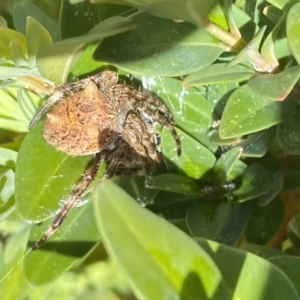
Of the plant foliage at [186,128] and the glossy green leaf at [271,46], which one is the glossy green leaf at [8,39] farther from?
the glossy green leaf at [271,46]

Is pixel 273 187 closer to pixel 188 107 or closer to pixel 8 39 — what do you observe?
pixel 188 107

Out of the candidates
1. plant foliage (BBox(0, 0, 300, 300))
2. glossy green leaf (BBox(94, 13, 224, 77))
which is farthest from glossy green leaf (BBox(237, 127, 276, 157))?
glossy green leaf (BBox(94, 13, 224, 77))

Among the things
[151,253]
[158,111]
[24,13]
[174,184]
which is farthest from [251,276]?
[24,13]

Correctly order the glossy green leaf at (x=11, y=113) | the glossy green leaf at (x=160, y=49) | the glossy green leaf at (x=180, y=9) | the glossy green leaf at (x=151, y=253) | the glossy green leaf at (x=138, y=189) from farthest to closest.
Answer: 1. the glossy green leaf at (x=11, y=113)
2. the glossy green leaf at (x=138, y=189)
3. the glossy green leaf at (x=160, y=49)
4. the glossy green leaf at (x=180, y=9)
5. the glossy green leaf at (x=151, y=253)

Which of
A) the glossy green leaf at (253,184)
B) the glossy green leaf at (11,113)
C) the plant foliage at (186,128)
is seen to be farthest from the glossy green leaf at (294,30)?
the glossy green leaf at (11,113)

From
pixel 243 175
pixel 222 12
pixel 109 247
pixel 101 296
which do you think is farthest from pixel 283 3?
pixel 101 296

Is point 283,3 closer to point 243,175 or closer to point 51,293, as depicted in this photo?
point 243,175
